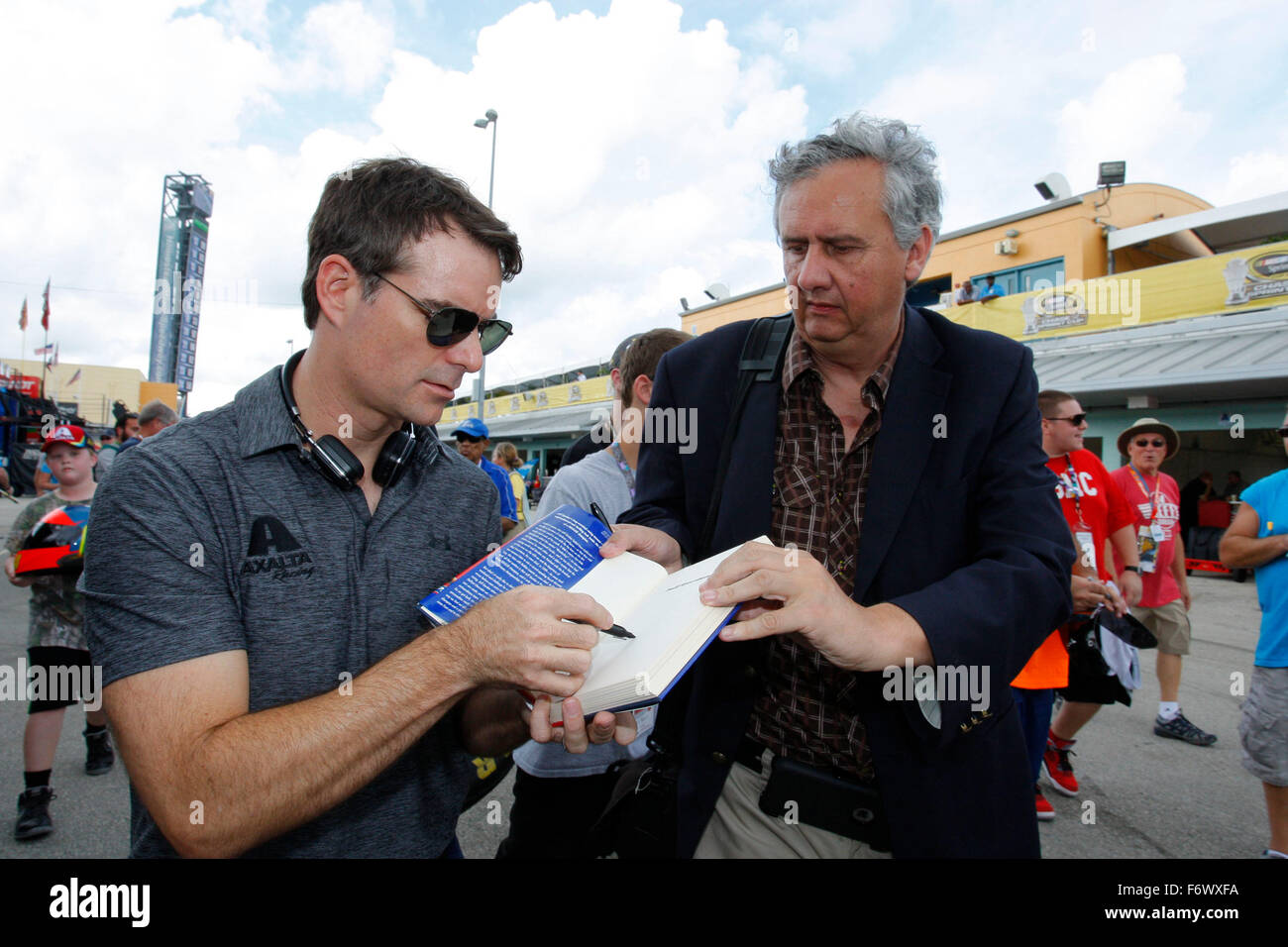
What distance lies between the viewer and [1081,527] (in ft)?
14.4

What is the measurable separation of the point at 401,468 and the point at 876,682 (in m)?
1.23

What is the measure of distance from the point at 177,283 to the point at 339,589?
124ft

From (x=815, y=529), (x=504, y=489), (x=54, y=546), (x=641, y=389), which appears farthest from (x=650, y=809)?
(x=504, y=489)

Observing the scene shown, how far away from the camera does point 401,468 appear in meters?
1.71

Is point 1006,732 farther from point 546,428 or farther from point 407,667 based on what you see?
point 546,428

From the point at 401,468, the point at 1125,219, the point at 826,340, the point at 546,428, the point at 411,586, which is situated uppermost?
the point at 1125,219

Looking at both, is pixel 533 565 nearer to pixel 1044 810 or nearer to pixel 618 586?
pixel 618 586

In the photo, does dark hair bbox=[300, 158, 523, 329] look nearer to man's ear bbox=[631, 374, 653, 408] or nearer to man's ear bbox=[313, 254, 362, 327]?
man's ear bbox=[313, 254, 362, 327]

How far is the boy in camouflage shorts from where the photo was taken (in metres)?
3.61

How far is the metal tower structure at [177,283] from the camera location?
102ft

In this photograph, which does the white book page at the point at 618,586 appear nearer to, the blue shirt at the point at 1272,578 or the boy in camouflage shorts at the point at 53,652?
the boy in camouflage shorts at the point at 53,652

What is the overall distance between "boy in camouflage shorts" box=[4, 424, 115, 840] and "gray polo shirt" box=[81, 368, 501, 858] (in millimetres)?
2477
